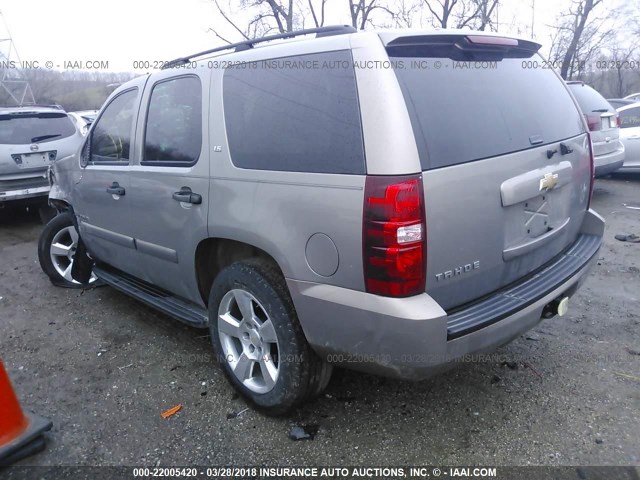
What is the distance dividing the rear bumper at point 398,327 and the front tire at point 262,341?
14cm

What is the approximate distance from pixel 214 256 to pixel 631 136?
8.65 metres

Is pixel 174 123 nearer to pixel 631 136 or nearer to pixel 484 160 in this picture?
pixel 484 160

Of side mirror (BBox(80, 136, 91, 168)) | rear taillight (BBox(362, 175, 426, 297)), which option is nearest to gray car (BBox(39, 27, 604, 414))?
rear taillight (BBox(362, 175, 426, 297))

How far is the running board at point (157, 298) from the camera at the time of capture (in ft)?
10.1

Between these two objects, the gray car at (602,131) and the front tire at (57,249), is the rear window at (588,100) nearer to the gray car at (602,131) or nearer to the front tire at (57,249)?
the gray car at (602,131)

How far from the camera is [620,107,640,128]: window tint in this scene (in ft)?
28.7

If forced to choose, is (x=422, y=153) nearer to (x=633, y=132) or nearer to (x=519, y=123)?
(x=519, y=123)

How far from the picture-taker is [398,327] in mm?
1961

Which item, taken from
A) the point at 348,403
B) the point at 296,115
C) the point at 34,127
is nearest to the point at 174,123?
the point at 296,115

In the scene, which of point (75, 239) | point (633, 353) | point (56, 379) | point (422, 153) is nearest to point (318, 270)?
point (422, 153)

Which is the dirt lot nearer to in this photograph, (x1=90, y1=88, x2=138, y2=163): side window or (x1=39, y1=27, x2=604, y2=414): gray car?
(x1=39, y1=27, x2=604, y2=414): gray car

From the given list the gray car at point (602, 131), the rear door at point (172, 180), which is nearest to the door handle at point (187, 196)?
the rear door at point (172, 180)

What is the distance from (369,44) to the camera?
2.06m

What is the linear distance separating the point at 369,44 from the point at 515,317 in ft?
4.72
